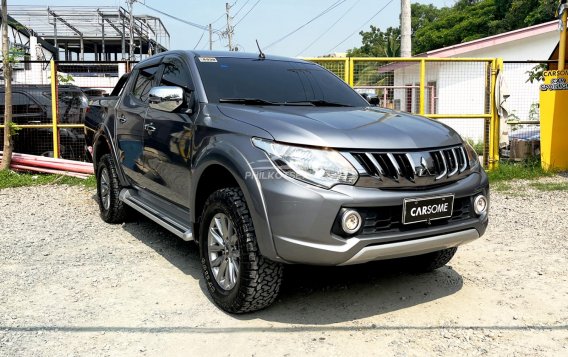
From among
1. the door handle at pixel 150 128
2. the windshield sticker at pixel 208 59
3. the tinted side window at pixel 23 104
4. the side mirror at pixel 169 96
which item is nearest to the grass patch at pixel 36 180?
the tinted side window at pixel 23 104

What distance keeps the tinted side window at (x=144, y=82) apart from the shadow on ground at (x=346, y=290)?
1.54m

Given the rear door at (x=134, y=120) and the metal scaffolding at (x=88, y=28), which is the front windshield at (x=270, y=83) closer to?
the rear door at (x=134, y=120)

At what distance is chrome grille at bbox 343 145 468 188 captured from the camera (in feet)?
10.4

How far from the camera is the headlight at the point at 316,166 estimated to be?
123 inches

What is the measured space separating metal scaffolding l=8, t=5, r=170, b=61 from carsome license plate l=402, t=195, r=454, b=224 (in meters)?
36.3

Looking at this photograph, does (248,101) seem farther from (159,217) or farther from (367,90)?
(367,90)

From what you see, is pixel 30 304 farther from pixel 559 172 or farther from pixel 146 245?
pixel 559 172

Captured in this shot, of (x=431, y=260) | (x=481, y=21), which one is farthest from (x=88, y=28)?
(x=431, y=260)

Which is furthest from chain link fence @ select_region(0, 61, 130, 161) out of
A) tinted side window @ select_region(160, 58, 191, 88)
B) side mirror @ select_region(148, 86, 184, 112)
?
side mirror @ select_region(148, 86, 184, 112)

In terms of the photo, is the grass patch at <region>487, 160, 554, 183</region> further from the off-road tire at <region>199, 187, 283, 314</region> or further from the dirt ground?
the off-road tire at <region>199, 187, 283, 314</region>

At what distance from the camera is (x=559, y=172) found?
9.48m

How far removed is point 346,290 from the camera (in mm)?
4035

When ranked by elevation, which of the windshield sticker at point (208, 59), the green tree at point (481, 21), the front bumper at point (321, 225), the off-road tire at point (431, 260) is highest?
the green tree at point (481, 21)

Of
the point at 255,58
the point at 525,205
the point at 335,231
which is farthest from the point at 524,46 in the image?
the point at 335,231
